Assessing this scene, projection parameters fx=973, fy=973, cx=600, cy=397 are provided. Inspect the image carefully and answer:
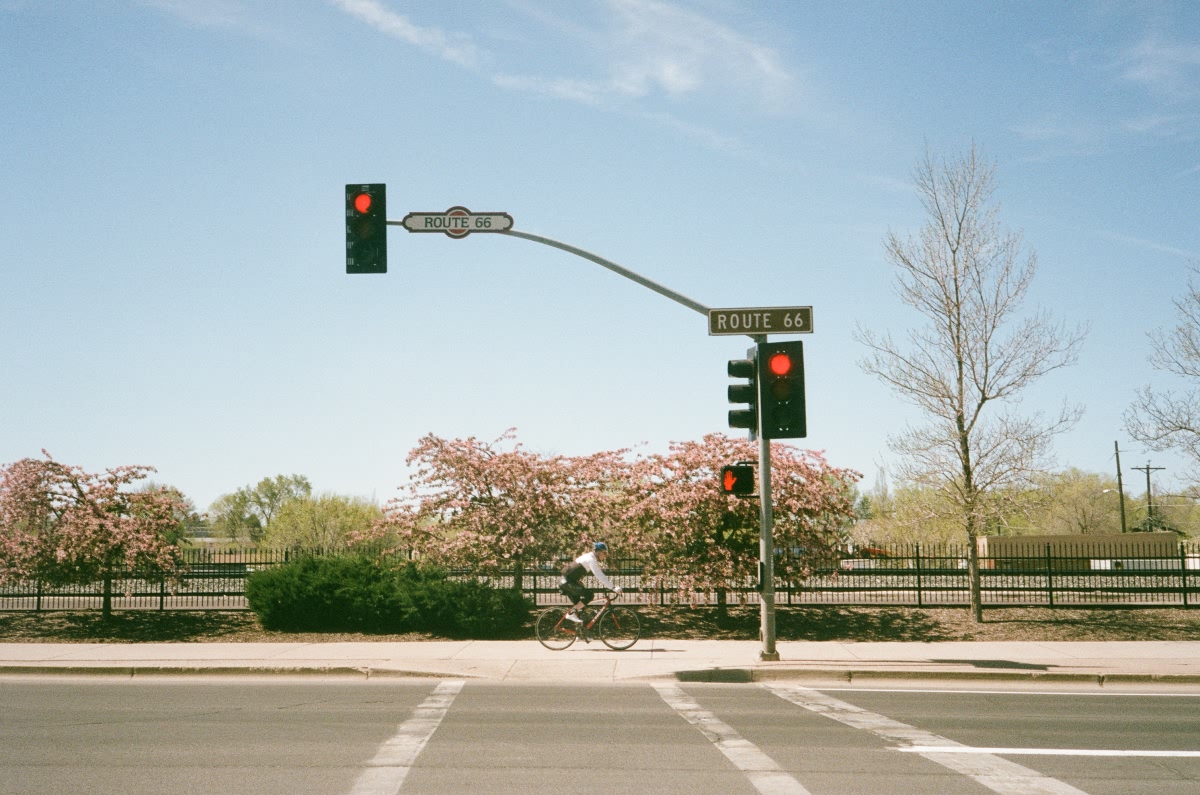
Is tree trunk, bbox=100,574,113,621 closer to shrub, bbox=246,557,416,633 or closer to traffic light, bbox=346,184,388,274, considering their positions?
shrub, bbox=246,557,416,633

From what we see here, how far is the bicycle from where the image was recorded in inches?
641

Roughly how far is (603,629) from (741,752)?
8379 millimetres

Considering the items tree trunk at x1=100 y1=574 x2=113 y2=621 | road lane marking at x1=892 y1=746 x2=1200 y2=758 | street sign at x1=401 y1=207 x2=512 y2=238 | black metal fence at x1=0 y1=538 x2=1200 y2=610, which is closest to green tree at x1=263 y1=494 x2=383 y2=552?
black metal fence at x1=0 y1=538 x2=1200 y2=610

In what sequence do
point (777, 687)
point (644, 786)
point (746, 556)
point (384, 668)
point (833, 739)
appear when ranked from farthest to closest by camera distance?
1. point (746, 556)
2. point (384, 668)
3. point (777, 687)
4. point (833, 739)
5. point (644, 786)

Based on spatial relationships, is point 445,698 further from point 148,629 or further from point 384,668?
point 148,629

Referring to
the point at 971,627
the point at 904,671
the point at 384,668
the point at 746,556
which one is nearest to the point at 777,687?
the point at 904,671

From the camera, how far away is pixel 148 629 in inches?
789

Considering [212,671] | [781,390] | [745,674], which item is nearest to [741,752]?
[745,674]

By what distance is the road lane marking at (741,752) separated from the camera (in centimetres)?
684

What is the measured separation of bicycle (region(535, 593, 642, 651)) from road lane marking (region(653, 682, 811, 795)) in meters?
4.86

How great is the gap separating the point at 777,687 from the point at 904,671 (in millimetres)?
1932

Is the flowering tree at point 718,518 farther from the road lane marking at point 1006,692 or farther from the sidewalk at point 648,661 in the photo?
the road lane marking at point 1006,692

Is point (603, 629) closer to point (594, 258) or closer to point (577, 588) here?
point (577, 588)

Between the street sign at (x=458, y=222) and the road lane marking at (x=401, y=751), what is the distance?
643 cm
